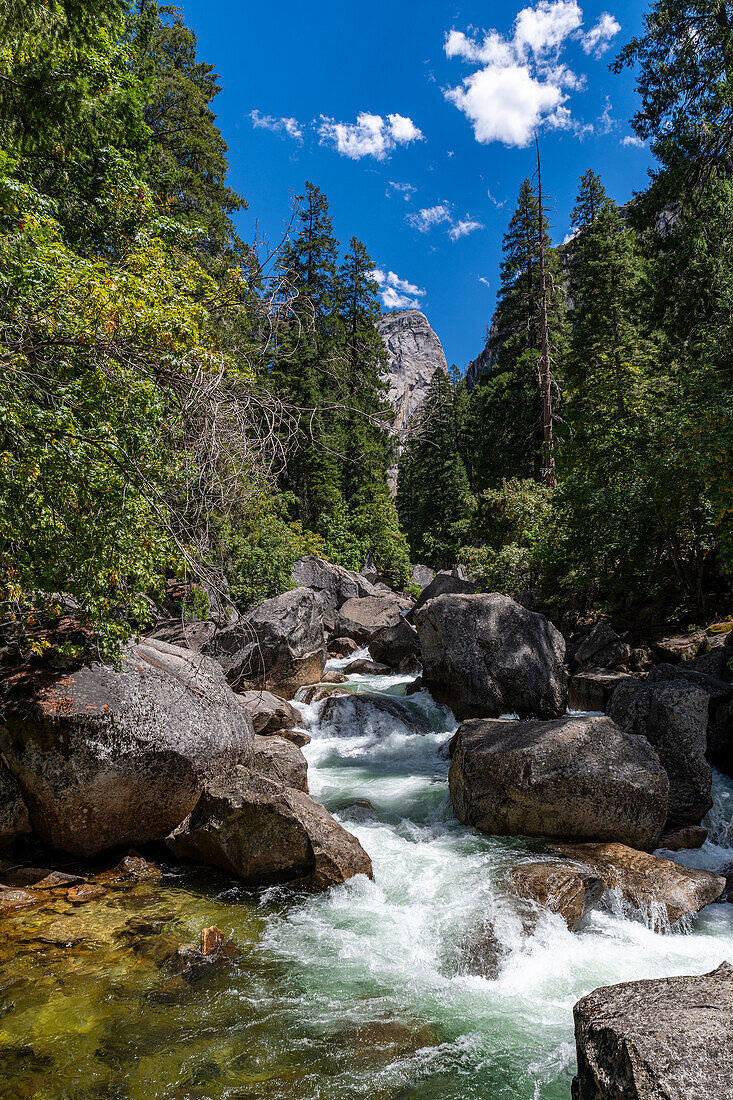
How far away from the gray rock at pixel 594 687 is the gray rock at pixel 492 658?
0.80ft

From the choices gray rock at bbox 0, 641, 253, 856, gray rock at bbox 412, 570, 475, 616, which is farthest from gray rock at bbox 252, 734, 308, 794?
gray rock at bbox 412, 570, 475, 616

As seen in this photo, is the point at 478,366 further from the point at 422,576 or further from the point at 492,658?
the point at 492,658

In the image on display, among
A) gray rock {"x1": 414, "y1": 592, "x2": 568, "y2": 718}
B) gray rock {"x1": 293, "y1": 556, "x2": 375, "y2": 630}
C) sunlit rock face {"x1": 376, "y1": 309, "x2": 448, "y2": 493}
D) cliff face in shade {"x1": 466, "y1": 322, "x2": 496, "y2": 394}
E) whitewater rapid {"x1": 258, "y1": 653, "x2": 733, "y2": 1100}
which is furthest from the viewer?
sunlit rock face {"x1": 376, "y1": 309, "x2": 448, "y2": 493}

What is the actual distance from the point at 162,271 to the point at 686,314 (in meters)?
15.8

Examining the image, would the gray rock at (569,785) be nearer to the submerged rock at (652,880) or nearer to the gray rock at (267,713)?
the submerged rock at (652,880)

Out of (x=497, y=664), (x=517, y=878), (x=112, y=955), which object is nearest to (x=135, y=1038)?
(x=112, y=955)

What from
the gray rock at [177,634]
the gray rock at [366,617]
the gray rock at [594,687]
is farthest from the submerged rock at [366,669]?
the gray rock at [594,687]

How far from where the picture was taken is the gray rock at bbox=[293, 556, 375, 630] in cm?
2142

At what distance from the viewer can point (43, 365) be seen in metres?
4.27

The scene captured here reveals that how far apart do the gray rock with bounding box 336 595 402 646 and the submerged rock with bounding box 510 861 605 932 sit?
1444 cm

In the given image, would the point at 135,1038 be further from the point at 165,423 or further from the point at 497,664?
the point at 497,664

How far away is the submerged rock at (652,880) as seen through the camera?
18.2 ft

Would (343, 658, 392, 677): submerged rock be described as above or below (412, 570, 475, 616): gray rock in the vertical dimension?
below

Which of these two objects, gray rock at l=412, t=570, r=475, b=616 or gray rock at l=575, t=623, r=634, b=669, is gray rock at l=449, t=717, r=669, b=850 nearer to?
gray rock at l=575, t=623, r=634, b=669
